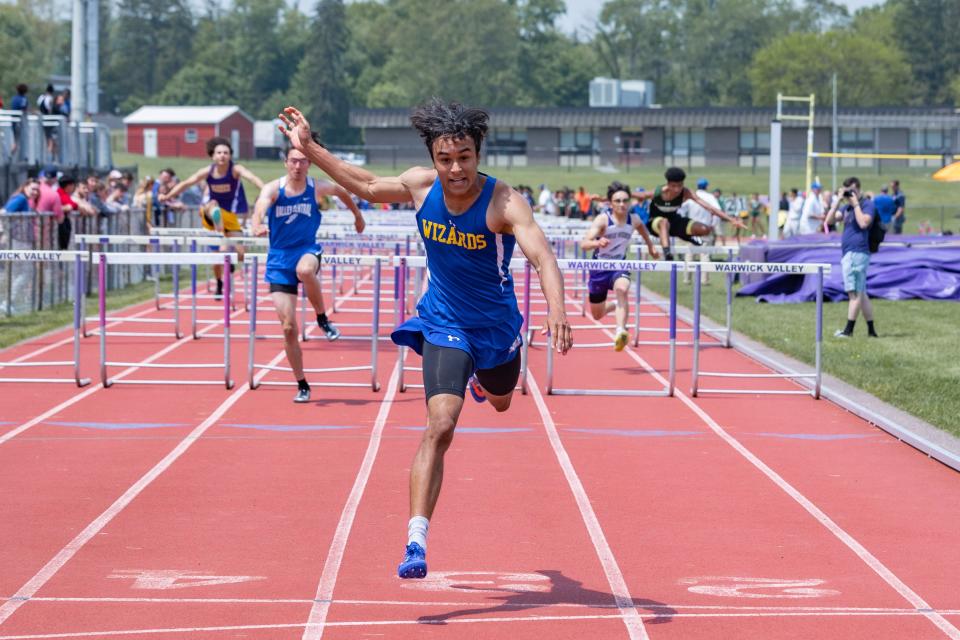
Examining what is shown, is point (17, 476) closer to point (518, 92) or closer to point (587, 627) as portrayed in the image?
point (587, 627)

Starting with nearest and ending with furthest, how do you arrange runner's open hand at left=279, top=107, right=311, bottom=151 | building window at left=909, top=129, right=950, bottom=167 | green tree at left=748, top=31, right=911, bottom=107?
runner's open hand at left=279, top=107, right=311, bottom=151, building window at left=909, top=129, right=950, bottom=167, green tree at left=748, top=31, right=911, bottom=107

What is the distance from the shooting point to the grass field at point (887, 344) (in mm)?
12391

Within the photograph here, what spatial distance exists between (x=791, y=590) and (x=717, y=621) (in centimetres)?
63

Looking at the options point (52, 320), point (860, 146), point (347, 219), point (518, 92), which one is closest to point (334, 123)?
point (518, 92)

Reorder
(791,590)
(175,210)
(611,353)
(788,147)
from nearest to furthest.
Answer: (791,590), (611,353), (175,210), (788,147)

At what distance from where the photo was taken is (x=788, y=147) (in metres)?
76.0

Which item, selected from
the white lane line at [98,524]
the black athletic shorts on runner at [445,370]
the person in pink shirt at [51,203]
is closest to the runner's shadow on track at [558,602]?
the black athletic shorts on runner at [445,370]

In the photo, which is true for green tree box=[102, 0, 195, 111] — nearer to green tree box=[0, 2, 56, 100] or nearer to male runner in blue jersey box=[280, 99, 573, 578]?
green tree box=[0, 2, 56, 100]

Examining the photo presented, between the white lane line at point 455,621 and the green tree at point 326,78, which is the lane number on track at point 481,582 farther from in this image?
the green tree at point 326,78

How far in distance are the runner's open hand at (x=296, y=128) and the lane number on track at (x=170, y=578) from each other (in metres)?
1.83

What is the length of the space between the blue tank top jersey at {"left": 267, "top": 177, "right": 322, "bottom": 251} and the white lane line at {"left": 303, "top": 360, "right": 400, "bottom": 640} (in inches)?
70.0

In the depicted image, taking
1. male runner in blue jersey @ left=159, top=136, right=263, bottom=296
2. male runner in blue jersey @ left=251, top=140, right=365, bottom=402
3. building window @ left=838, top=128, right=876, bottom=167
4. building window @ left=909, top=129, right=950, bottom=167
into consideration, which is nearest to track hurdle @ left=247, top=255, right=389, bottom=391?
male runner in blue jersey @ left=251, top=140, right=365, bottom=402

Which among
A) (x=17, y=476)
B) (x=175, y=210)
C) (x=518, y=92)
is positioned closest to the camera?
(x=17, y=476)

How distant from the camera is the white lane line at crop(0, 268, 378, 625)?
620 cm
